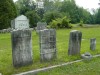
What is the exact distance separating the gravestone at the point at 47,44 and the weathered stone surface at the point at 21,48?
0.58 m

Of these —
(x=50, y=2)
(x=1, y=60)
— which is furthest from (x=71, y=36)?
(x=50, y=2)

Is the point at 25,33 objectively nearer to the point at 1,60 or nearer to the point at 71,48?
the point at 1,60

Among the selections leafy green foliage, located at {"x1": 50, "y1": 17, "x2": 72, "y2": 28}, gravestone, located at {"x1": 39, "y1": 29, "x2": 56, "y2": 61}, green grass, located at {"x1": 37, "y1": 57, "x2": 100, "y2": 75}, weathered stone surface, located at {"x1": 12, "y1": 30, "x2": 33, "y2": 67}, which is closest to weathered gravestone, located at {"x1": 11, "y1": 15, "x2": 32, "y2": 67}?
weathered stone surface, located at {"x1": 12, "y1": 30, "x2": 33, "y2": 67}

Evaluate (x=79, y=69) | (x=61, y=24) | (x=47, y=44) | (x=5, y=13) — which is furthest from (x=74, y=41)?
(x=61, y=24)

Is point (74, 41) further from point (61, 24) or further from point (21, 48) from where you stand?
point (61, 24)

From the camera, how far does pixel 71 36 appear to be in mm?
9633

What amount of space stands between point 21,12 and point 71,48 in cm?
3143

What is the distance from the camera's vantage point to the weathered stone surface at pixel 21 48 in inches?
315

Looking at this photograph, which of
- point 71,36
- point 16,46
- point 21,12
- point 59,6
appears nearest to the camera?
point 16,46

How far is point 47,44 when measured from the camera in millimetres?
8898

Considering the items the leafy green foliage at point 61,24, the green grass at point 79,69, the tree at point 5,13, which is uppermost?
the tree at point 5,13

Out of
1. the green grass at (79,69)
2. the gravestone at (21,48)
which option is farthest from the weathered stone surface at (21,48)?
the green grass at (79,69)

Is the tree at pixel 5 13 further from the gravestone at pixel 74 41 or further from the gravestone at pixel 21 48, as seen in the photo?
the gravestone at pixel 21 48

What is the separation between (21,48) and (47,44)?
114 centimetres
